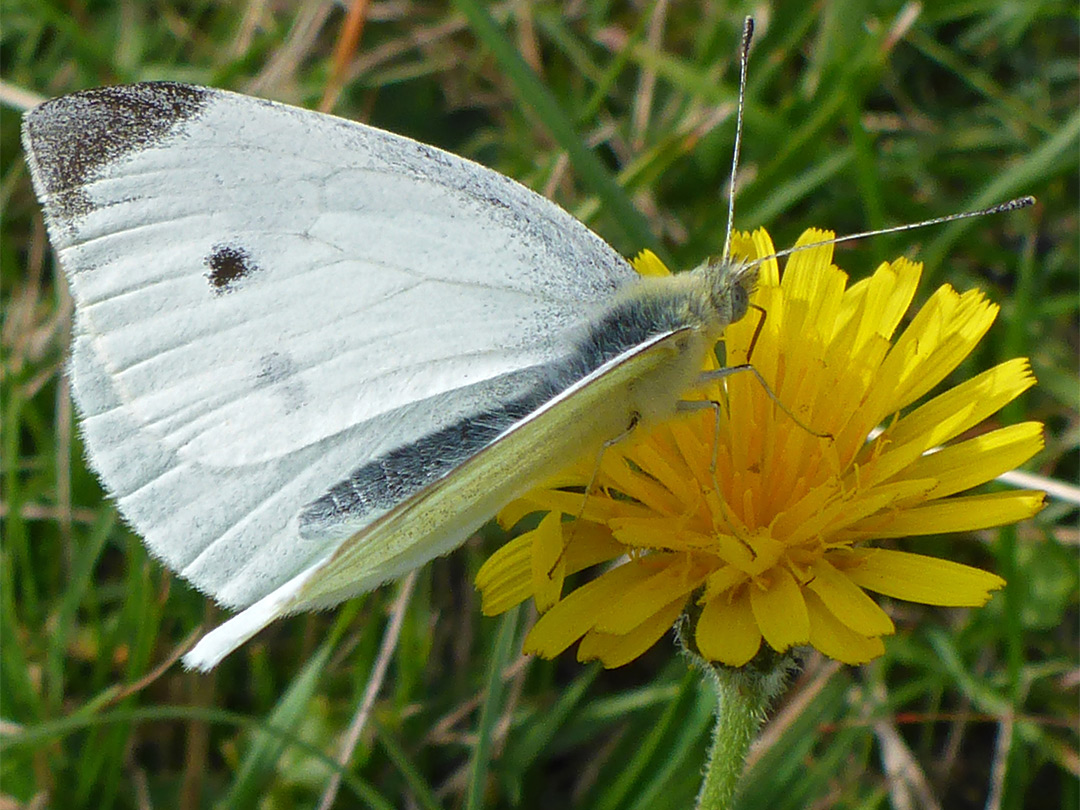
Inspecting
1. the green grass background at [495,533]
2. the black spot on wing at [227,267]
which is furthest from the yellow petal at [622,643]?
the black spot on wing at [227,267]

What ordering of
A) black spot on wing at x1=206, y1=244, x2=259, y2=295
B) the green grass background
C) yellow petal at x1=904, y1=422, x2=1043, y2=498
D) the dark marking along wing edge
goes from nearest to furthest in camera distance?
1. the dark marking along wing edge
2. yellow petal at x1=904, y1=422, x2=1043, y2=498
3. black spot on wing at x1=206, y1=244, x2=259, y2=295
4. the green grass background

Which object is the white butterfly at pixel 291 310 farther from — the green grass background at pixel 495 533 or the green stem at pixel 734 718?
the green grass background at pixel 495 533

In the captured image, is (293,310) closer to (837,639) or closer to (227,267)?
(227,267)

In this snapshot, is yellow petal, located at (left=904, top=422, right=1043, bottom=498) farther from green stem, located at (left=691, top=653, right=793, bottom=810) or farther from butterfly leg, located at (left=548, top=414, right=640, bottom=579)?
butterfly leg, located at (left=548, top=414, right=640, bottom=579)

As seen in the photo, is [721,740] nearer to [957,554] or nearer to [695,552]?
[695,552]

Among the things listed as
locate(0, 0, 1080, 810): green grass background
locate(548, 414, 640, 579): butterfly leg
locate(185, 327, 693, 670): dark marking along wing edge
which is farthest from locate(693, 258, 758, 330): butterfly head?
locate(0, 0, 1080, 810): green grass background
